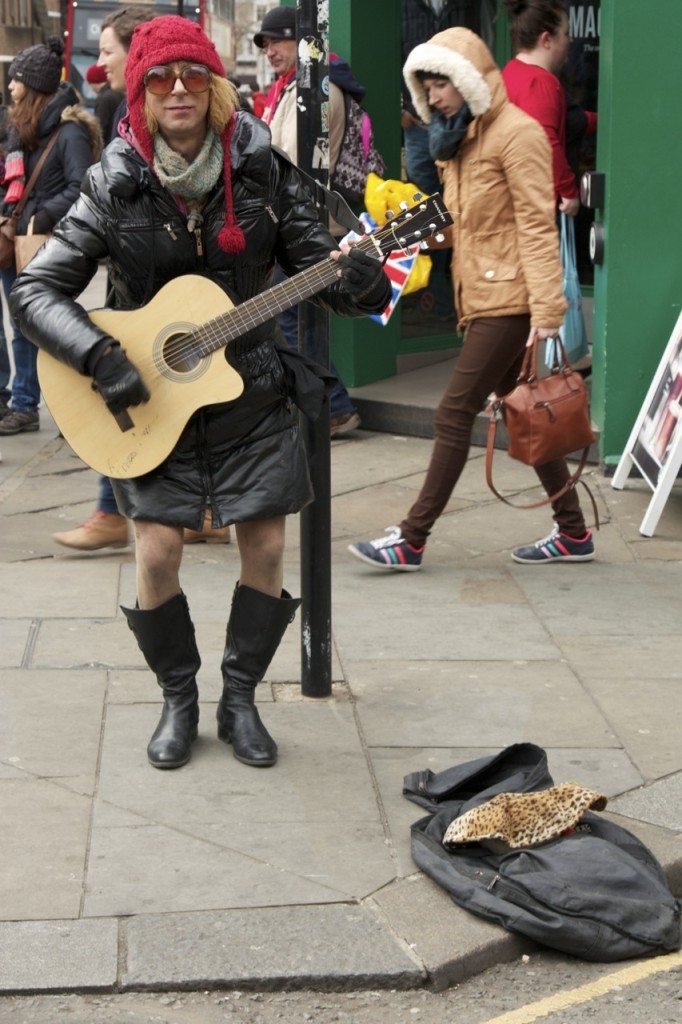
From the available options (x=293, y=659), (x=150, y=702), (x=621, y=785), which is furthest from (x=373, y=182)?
(x=621, y=785)

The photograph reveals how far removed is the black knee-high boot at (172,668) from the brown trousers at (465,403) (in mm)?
1991

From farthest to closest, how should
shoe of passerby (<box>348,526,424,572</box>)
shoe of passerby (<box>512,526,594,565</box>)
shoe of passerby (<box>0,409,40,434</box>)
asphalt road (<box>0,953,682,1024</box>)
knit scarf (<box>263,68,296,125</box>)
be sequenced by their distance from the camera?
shoe of passerby (<box>0,409,40,434</box>) < knit scarf (<box>263,68,296,125</box>) < shoe of passerby (<box>512,526,594,565</box>) < shoe of passerby (<box>348,526,424,572</box>) < asphalt road (<box>0,953,682,1024</box>)

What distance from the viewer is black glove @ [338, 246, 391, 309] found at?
4266 mm

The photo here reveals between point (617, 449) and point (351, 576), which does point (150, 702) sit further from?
point (617, 449)

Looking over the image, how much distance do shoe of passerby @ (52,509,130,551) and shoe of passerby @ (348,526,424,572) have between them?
1.01 meters

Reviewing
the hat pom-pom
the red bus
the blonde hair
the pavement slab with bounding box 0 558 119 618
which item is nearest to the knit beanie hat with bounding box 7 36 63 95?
the pavement slab with bounding box 0 558 119 618

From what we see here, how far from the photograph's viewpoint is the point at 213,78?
4.29m

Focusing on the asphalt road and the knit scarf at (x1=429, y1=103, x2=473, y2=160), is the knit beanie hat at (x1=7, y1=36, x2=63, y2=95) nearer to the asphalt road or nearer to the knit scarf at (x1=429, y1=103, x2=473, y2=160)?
the knit scarf at (x1=429, y1=103, x2=473, y2=160)

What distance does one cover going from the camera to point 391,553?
260 inches

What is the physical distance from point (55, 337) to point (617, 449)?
4.29 m

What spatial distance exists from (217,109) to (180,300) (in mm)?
517

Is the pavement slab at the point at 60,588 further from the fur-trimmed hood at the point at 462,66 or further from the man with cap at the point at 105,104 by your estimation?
the man with cap at the point at 105,104

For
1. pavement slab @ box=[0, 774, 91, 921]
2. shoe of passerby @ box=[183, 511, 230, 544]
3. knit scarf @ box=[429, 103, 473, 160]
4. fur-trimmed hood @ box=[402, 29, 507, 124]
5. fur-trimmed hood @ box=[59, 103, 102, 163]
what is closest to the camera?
pavement slab @ box=[0, 774, 91, 921]

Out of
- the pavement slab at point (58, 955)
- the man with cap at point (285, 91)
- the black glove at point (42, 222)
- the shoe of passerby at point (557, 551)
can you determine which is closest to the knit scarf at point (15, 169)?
the black glove at point (42, 222)
